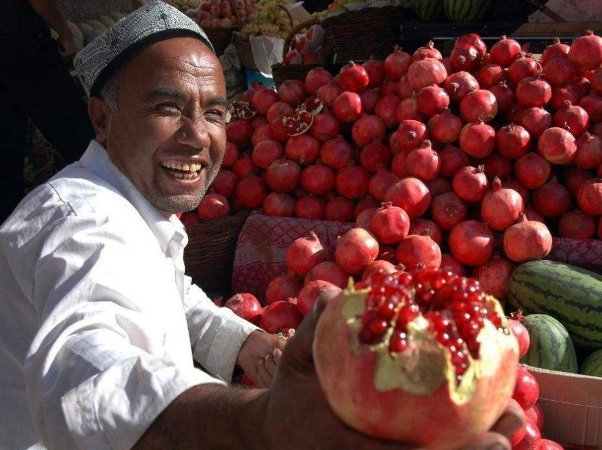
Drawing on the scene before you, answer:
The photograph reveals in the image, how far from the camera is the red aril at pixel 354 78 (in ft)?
12.1

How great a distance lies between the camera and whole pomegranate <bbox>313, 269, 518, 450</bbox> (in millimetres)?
954

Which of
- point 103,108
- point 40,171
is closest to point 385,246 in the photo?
point 103,108

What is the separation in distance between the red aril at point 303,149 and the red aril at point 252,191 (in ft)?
0.83

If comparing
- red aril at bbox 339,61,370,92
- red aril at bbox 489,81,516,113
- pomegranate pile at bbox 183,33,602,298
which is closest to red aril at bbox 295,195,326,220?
pomegranate pile at bbox 183,33,602,298

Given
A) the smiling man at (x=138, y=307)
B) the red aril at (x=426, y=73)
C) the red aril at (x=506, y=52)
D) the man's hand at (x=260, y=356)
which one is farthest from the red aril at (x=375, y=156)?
the man's hand at (x=260, y=356)

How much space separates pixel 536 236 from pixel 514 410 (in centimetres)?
180

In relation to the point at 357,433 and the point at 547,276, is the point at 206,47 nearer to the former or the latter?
the point at 357,433

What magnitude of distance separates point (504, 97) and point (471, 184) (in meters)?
0.68

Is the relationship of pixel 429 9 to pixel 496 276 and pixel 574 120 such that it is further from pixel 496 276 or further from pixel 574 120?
pixel 496 276

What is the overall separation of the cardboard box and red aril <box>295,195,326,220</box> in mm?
1608

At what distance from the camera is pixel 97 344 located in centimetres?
116

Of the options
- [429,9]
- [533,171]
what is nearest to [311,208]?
[533,171]

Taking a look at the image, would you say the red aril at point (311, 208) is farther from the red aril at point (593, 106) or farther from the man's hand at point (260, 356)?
the red aril at point (593, 106)

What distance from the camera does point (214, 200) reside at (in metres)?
3.58
